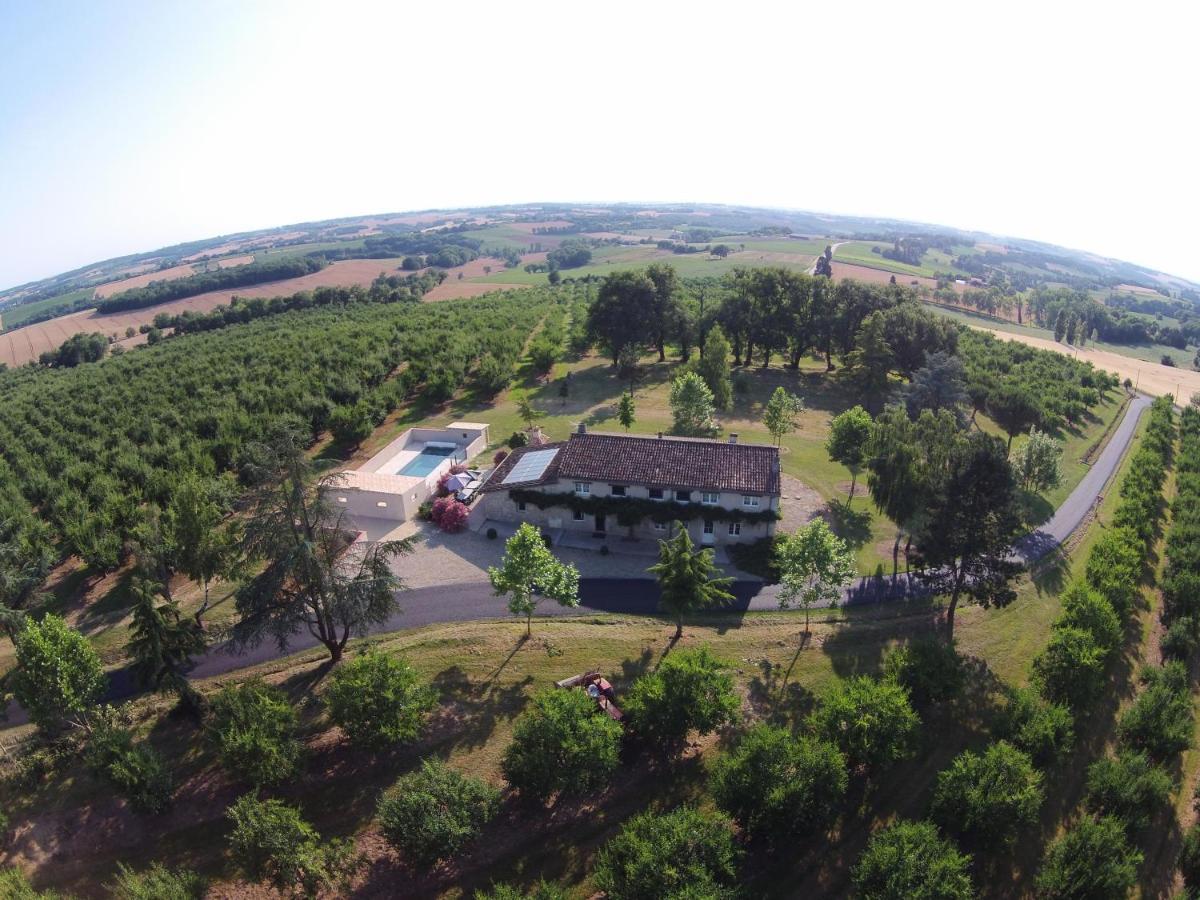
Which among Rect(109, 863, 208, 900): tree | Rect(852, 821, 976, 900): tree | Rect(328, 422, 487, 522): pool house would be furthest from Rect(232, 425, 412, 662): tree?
Rect(852, 821, 976, 900): tree

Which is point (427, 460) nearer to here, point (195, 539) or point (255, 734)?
point (195, 539)

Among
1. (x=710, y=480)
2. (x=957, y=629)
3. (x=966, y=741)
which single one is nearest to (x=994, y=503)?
(x=957, y=629)

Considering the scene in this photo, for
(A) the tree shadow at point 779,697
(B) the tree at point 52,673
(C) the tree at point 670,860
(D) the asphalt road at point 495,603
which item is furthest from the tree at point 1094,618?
(B) the tree at point 52,673

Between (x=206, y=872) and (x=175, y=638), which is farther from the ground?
(x=175, y=638)

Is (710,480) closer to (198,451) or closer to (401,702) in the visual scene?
(401,702)

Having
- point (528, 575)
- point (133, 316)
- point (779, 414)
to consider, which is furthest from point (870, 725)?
point (133, 316)

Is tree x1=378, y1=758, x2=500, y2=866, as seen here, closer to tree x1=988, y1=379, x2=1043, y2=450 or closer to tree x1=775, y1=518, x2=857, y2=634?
tree x1=775, y1=518, x2=857, y2=634
